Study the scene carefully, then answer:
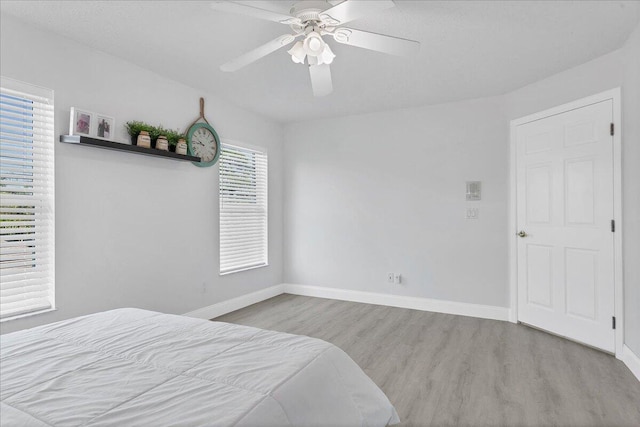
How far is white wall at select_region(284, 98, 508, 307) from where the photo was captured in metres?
3.97

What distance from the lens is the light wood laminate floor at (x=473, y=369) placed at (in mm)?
2043

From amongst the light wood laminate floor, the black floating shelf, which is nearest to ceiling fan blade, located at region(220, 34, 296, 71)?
the black floating shelf

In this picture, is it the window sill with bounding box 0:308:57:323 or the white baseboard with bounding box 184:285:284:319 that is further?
the white baseboard with bounding box 184:285:284:319

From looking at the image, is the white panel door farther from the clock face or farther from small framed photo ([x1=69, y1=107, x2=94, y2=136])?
small framed photo ([x1=69, y1=107, x2=94, y2=136])

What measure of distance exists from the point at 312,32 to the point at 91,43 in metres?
1.95

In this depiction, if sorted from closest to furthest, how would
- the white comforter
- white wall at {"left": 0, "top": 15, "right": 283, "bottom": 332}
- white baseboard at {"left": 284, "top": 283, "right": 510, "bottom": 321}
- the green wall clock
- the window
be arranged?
1. the white comforter
2. the window
3. white wall at {"left": 0, "top": 15, "right": 283, "bottom": 332}
4. the green wall clock
5. white baseboard at {"left": 284, "top": 283, "right": 510, "bottom": 321}

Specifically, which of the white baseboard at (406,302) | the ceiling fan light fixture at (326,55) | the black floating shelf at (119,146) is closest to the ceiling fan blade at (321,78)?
the ceiling fan light fixture at (326,55)

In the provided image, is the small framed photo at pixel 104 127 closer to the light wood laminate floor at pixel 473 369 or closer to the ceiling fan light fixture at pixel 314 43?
the ceiling fan light fixture at pixel 314 43

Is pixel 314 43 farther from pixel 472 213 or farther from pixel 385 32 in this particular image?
pixel 472 213

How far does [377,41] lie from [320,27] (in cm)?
33

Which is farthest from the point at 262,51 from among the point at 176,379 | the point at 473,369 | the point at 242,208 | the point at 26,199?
the point at 473,369

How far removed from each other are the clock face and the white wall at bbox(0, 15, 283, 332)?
0.41 ft

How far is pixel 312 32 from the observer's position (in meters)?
1.95

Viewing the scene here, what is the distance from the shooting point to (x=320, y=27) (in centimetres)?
197
